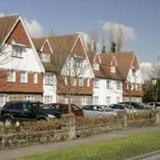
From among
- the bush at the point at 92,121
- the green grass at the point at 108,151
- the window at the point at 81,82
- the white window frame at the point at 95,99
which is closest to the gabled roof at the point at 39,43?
the window at the point at 81,82

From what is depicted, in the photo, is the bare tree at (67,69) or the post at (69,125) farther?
the bare tree at (67,69)

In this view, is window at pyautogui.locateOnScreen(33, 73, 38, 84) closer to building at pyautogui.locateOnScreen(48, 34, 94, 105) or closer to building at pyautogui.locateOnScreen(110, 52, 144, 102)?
building at pyautogui.locateOnScreen(48, 34, 94, 105)

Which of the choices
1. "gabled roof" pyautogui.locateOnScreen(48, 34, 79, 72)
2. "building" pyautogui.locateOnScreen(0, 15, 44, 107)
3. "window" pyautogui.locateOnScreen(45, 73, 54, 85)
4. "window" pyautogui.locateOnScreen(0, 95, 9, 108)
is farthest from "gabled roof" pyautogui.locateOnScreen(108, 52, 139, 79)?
"window" pyautogui.locateOnScreen(0, 95, 9, 108)

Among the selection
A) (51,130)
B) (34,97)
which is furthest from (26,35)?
(51,130)

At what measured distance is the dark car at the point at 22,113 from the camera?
30152mm

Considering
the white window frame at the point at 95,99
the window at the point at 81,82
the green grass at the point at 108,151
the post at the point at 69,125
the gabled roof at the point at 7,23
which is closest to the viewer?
the green grass at the point at 108,151

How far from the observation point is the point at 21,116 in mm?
30906

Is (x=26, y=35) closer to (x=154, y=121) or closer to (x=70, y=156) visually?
(x=154, y=121)

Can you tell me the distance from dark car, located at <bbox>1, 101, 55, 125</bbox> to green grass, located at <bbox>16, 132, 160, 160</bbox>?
354 inches

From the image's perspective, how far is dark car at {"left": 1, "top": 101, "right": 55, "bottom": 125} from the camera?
30152 mm

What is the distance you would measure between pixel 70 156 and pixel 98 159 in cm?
98

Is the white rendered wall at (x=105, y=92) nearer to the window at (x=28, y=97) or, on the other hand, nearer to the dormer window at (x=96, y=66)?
the dormer window at (x=96, y=66)

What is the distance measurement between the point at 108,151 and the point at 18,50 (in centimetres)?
3134

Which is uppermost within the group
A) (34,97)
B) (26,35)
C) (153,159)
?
(26,35)
